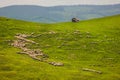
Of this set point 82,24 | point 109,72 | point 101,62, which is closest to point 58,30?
point 82,24

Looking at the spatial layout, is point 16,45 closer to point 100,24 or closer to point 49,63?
point 49,63

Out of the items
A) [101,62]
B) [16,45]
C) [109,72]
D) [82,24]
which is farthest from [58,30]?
[109,72]

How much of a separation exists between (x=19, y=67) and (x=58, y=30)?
43727 millimetres

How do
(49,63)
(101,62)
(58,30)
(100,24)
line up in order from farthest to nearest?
(100,24)
(58,30)
(101,62)
(49,63)

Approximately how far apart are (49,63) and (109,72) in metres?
12.9

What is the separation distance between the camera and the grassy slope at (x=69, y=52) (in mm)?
47559

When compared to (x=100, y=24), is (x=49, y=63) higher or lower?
lower

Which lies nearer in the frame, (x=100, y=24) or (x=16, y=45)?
(x=16, y=45)

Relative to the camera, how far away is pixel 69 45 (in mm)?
74062

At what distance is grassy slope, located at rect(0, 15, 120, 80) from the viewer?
4756 cm

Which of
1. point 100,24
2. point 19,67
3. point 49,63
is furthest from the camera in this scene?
point 100,24

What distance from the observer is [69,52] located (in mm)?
67688

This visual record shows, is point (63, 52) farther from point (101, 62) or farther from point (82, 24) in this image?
point (82, 24)

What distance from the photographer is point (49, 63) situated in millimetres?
55969
